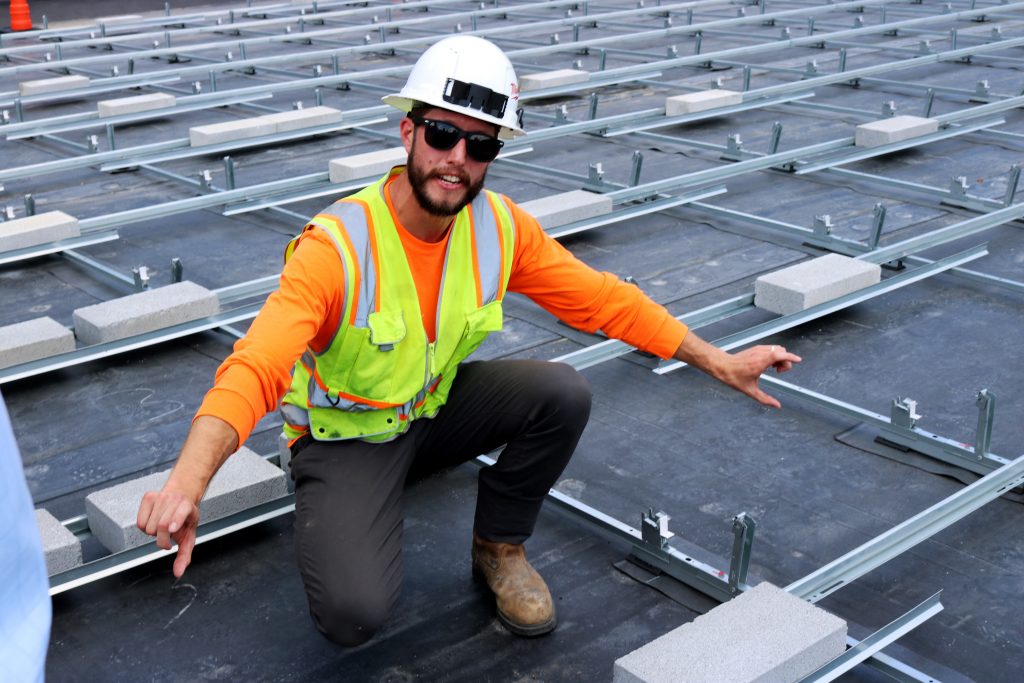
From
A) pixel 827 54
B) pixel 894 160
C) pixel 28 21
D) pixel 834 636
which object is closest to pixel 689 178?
pixel 894 160

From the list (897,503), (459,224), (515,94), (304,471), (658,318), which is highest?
(515,94)

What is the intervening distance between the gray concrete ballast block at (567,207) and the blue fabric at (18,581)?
501 centimetres

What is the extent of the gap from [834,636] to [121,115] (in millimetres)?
7506

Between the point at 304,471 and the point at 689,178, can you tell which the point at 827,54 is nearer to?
the point at 689,178

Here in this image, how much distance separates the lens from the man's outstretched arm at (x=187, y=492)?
2.03 metres

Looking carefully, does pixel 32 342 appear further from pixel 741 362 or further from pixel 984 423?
pixel 984 423

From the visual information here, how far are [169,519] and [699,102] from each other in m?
7.27

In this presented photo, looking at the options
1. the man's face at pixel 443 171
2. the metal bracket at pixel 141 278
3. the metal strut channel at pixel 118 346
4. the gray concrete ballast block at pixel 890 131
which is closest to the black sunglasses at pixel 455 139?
the man's face at pixel 443 171

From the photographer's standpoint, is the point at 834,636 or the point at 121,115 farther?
the point at 121,115

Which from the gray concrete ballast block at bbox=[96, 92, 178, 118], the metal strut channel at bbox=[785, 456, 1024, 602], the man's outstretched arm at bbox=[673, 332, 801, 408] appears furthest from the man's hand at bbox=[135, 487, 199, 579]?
the gray concrete ballast block at bbox=[96, 92, 178, 118]

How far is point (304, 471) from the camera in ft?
9.60

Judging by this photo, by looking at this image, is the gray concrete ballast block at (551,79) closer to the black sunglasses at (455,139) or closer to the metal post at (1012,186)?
the metal post at (1012,186)

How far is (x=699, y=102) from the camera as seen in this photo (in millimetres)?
8719

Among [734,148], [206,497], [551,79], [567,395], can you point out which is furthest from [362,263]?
[551,79]
